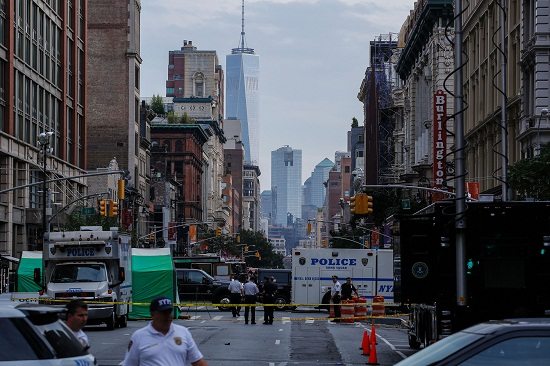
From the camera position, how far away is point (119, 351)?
27.5 meters

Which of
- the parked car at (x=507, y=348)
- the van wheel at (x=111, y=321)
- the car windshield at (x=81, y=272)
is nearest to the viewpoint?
the parked car at (x=507, y=348)

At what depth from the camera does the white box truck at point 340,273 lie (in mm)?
55062

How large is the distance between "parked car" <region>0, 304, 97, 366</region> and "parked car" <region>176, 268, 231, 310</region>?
51.4 metres

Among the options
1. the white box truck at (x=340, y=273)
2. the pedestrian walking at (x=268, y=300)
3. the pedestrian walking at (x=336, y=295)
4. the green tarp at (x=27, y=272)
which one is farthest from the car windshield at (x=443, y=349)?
the white box truck at (x=340, y=273)

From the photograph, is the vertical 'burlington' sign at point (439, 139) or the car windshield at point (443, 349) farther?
the vertical 'burlington' sign at point (439, 139)

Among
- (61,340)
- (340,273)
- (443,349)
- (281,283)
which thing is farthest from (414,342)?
(281,283)

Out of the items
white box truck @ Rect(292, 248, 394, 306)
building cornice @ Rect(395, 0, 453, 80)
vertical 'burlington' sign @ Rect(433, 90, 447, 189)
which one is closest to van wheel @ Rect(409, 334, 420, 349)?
white box truck @ Rect(292, 248, 394, 306)

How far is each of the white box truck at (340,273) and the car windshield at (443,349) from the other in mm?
45510

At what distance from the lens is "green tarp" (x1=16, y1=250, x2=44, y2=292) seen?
43.3 metres

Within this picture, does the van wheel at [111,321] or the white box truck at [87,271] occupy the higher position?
the white box truck at [87,271]

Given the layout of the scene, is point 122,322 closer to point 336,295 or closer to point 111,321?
point 111,321

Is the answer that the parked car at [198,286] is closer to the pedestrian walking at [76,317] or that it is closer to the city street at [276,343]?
the city street at [276,343]

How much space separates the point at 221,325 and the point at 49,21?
3990cm

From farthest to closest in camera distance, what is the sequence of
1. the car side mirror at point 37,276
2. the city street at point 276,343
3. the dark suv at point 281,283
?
the dark suv at point 281,283
the car side mirror at point 37,276
the city street at point 276,343
